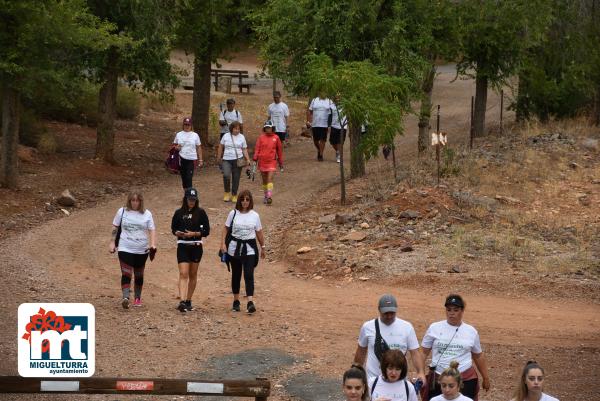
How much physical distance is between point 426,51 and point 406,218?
25.2 ft

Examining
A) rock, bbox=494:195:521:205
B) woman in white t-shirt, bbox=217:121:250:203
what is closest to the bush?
woman in white t-shirt, bbox=217:121:250:203

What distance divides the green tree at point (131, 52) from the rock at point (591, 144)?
381 inches

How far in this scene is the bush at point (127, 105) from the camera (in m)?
33.9

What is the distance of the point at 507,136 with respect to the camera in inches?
1155

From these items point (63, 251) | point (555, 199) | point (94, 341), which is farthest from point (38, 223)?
point (555, 199)

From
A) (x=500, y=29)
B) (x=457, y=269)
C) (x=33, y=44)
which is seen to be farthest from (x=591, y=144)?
(x=33, y=44)

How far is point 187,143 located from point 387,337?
1210 cm

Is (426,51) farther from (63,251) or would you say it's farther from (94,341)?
(94,341)

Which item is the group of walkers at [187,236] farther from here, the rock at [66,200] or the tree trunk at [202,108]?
the tree trunk at [202,108]

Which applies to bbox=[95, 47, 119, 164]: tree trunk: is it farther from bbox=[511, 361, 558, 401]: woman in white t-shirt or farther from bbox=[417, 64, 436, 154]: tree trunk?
bbox=[511, 361, 558, 401]: woman in white t-shirt

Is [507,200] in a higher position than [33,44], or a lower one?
lower

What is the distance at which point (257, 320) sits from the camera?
49.5ft

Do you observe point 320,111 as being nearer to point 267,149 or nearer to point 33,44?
point 267,149

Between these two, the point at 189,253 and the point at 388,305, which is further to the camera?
the point at 189,253
